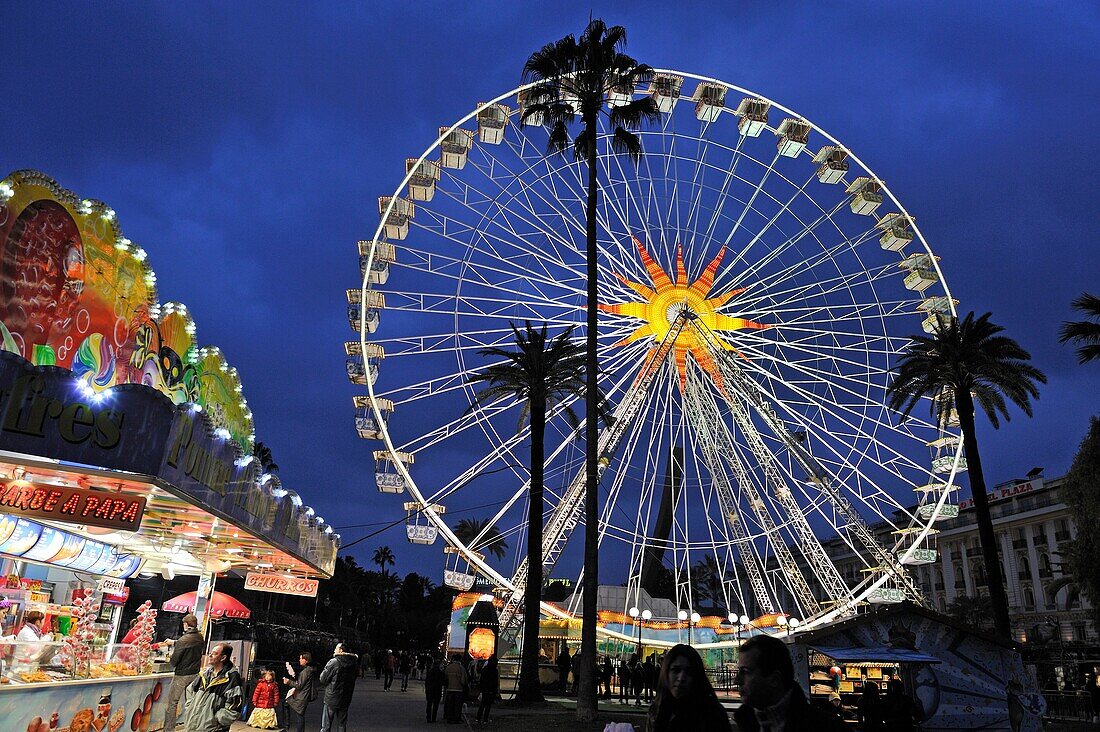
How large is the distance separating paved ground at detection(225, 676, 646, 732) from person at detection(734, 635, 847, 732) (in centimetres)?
1157

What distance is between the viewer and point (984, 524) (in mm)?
24062

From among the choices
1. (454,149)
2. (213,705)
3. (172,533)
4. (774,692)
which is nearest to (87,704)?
(213,705)

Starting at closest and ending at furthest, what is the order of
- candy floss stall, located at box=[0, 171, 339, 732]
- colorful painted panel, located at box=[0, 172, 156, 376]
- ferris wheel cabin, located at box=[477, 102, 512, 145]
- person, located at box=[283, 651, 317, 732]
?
candy floss stall, located at box=[0, 171, 339, 732] → colorful painted panel, located at box=[0, 172, 156, 376] → person, located at box=[283, 651, 317, 732] → ferris wheel cabin, located at box=[477, 102, 512, 145]

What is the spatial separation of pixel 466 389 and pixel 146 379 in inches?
606

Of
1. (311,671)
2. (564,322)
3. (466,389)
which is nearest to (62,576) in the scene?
(311,671)

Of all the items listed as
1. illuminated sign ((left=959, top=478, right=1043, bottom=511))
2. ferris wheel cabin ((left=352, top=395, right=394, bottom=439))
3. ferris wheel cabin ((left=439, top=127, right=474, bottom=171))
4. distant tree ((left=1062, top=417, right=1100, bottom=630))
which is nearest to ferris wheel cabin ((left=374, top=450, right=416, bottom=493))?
ferris wheel cabin ((left=352, top=395, right=394, bottom=439))

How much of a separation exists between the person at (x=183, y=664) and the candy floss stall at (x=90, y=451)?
32 centimetres

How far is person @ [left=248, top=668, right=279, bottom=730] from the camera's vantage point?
1087 cm

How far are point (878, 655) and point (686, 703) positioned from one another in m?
12.8

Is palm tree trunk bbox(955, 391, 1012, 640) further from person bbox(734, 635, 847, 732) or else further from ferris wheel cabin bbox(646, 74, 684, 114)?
person bbox(734, 635, 847, 732)

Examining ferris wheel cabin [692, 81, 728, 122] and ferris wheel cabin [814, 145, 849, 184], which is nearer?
ferris wheel cabin [692, 81, 728, 122]

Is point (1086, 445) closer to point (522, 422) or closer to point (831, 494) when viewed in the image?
point (831, 494)

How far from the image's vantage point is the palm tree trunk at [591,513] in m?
17.5

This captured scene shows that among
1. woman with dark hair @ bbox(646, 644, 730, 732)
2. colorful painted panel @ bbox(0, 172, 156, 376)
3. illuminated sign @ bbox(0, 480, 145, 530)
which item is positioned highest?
colorful painted panel @ bbox(0, 172, 156, 376)
